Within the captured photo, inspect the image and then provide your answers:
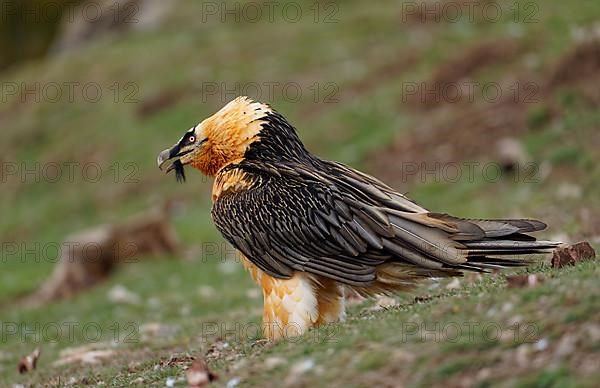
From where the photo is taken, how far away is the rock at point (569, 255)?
8.67 meters

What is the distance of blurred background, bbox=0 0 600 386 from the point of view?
345 inches

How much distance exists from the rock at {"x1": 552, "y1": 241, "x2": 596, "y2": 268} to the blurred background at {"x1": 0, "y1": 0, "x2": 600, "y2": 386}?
1520 millimetres

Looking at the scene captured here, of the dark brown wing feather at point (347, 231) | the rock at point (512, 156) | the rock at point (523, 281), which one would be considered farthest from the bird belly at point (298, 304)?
the rock at point (512, 156)

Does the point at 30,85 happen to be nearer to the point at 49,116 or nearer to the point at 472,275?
the point at 49,116

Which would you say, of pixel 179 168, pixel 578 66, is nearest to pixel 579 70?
pixel 578 66

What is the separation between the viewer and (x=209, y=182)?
30391mm

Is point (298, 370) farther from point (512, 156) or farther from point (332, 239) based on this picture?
point (512, 156)

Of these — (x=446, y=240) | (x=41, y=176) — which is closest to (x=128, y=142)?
(x=41, y=176)

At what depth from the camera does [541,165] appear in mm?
20000

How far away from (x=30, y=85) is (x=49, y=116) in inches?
170

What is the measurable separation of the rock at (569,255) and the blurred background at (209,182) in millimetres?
1520

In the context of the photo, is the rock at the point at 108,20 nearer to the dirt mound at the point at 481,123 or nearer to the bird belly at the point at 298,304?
the dirt mound at the point at 481,123

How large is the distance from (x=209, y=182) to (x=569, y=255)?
73.0 ft

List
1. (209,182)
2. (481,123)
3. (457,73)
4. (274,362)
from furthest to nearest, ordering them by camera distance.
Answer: (209,182) < (457,73) < (481,123) < (274,362)
